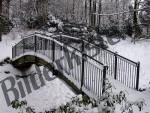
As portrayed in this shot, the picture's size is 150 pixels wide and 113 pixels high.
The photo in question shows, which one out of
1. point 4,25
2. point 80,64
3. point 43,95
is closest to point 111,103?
point 80,64

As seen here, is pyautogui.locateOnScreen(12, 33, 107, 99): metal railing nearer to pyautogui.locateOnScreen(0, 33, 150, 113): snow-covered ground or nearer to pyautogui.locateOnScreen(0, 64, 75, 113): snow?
pyautogui.locateOnScreen(0, 33, 150, 113): snow-covered ground

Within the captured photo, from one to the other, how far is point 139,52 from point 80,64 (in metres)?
10.0

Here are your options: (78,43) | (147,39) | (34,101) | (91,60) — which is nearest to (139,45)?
(147,39)

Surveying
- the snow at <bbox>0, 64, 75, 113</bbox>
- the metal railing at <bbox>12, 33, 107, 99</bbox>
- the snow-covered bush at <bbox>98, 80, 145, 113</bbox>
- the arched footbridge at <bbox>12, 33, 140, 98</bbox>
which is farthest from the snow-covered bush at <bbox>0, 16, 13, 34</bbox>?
the snow-covered bush at <bbox>98, 80, 145, 113</bbox>

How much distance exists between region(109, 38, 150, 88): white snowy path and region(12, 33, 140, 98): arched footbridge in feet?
7.90

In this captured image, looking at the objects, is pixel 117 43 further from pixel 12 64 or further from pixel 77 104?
pixel 77 104

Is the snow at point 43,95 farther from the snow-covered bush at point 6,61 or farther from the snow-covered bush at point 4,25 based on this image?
the snow-covered bush at point 4,25

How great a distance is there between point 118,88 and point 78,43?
39.8 feet

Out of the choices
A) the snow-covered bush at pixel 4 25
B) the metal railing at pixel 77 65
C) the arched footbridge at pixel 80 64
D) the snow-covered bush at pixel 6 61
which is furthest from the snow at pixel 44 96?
the snow-covered bush at pixel 4 25

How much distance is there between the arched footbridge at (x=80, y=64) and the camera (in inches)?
A: 406

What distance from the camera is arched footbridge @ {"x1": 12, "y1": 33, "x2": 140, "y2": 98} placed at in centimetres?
1030

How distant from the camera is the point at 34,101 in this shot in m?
17.8

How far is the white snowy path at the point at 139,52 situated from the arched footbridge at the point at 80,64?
2408 mm

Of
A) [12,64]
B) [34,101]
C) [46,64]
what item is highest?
[46,64]
